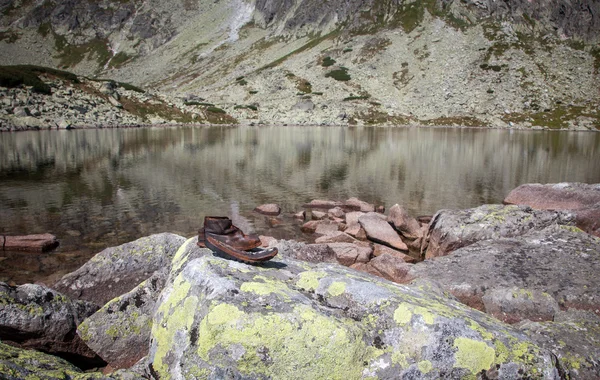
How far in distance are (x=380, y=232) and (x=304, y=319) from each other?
36.4 ft

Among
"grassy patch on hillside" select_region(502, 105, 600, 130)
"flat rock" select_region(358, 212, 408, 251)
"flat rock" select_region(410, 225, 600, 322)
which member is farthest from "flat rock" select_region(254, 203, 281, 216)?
"grassy patch on hillside" select_region(502, 105, 600, 130)

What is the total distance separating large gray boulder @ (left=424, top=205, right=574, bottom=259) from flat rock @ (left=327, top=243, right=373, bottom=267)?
234cm

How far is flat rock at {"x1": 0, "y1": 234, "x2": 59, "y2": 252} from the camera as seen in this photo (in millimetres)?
12789

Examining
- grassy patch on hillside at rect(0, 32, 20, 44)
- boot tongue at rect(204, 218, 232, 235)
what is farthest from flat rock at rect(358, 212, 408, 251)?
grassy patch on hillside at rect(0, 32, 20, 44)

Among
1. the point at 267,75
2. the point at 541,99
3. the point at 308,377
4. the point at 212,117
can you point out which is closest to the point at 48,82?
the point at 212,117

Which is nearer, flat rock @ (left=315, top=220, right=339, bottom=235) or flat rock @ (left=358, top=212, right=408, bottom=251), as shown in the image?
flat rock @ (left=358, top=212, right=408, bottom=251)

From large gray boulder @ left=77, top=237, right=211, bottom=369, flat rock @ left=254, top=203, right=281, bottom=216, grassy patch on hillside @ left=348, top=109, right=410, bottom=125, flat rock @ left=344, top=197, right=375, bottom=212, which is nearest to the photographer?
large gray boulder @ left=77, top=237, right=211, bottom=369

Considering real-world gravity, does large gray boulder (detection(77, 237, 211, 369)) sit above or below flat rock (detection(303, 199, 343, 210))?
above

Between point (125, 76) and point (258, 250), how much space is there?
197133 mm

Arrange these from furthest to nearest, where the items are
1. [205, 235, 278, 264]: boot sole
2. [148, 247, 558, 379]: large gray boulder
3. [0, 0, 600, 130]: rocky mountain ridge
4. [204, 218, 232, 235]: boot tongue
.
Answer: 1. [0, 0, 600, 130]: rocky mountain ridge
2. [204, 218, 232, 235]: boot tongue
3. [205, 235, 278, 264]: boot sole
4. [148, 247, 558, 379]: large gray boulder

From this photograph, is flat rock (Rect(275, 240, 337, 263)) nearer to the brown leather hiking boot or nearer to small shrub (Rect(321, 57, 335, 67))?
the brown leather hiking boot

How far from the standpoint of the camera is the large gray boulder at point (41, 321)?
5.39m

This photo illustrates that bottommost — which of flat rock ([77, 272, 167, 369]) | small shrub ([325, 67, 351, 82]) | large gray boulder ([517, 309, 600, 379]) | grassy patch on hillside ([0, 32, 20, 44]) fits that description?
flat rock ([77, 272, 167, 369])

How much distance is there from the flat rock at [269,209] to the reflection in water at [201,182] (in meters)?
0.66
